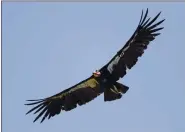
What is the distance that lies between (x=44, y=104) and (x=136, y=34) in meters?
3.84

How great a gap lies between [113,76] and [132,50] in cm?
99

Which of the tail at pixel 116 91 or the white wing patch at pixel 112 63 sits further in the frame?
the white wing patch at pixel 112 63

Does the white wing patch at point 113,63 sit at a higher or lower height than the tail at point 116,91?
higher

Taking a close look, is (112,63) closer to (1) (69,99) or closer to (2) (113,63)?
(2) (113,63)

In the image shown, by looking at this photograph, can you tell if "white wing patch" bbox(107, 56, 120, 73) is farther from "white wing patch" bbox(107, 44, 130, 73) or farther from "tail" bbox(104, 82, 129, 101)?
"tail" bbox(104, 82, 129, 101)

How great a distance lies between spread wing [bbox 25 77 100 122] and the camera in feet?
52.1

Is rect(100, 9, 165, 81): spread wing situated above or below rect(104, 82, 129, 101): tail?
above

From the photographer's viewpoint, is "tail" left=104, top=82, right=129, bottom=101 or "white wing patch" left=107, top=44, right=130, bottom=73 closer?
"tail" left=104, top=82, right=129, bottom=101

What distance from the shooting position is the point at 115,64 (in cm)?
1547

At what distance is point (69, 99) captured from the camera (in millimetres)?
16219

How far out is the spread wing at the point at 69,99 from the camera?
15867 mm

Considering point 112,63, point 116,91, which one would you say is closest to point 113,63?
point 112,63

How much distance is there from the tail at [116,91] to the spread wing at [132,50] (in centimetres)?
28

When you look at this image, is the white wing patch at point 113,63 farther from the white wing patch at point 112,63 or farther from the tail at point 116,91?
the tail at point 116,91
